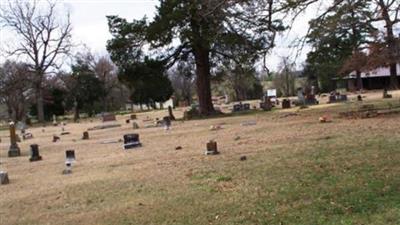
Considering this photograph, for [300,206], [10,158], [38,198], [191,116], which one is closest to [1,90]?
[191,116]

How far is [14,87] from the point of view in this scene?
60.3 meters

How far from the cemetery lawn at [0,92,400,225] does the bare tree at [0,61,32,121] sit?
154ft

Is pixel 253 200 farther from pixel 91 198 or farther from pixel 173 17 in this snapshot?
pixel 173 17

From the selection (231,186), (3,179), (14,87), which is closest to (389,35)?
(3,179)

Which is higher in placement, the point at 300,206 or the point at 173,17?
the point at 173,17

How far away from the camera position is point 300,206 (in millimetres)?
7000

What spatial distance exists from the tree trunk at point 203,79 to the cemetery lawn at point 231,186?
75.7ft

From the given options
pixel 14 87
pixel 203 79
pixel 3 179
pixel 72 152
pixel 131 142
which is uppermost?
pixel 14 87

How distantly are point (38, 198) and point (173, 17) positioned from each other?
24230 millimetres

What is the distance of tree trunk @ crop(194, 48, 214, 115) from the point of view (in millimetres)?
37906

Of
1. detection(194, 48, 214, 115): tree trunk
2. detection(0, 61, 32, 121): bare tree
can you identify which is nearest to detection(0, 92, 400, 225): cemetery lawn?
detection(194, 48, 214, 115): tree trunk

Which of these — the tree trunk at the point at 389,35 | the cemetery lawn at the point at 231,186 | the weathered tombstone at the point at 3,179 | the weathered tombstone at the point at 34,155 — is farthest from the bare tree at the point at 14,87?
A: the weathered tombstone at the point at 3,179

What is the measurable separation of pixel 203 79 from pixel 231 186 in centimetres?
3013

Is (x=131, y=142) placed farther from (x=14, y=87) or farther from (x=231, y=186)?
(x=14, y=87)
